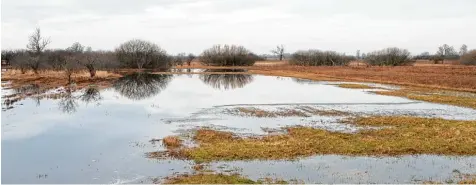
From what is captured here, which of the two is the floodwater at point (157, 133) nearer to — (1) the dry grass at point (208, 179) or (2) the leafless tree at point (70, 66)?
(1) the dry grass at point (208, 179)

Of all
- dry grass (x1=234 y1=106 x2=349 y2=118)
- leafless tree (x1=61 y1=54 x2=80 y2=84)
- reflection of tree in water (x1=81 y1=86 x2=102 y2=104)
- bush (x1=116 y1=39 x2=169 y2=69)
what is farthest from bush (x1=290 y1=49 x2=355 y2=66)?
dry grass (x1=234 y1=106 x2=349 y2=118)

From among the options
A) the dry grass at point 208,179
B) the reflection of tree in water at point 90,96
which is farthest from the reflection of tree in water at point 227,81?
the dry grass at point 208,179

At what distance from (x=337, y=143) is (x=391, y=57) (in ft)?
327

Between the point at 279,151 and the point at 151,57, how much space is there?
9001 centimetres

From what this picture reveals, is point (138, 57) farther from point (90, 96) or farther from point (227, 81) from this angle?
point (90, 96)

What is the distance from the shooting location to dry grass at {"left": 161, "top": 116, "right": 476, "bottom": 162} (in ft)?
54.2

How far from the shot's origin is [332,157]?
16219 mm

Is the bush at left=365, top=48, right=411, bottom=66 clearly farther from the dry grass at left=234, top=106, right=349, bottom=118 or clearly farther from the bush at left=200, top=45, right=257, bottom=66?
the dry grass at left=234, top=106, right=349, bottom=118

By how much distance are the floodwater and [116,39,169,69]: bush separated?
208 feet

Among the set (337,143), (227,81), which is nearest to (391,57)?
(227,81)

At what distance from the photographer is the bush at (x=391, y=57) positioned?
110662mm

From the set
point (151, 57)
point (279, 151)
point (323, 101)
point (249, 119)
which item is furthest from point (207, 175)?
point (151, 57)

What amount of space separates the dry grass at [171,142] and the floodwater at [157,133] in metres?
0.50

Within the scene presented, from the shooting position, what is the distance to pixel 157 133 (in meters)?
21.1
